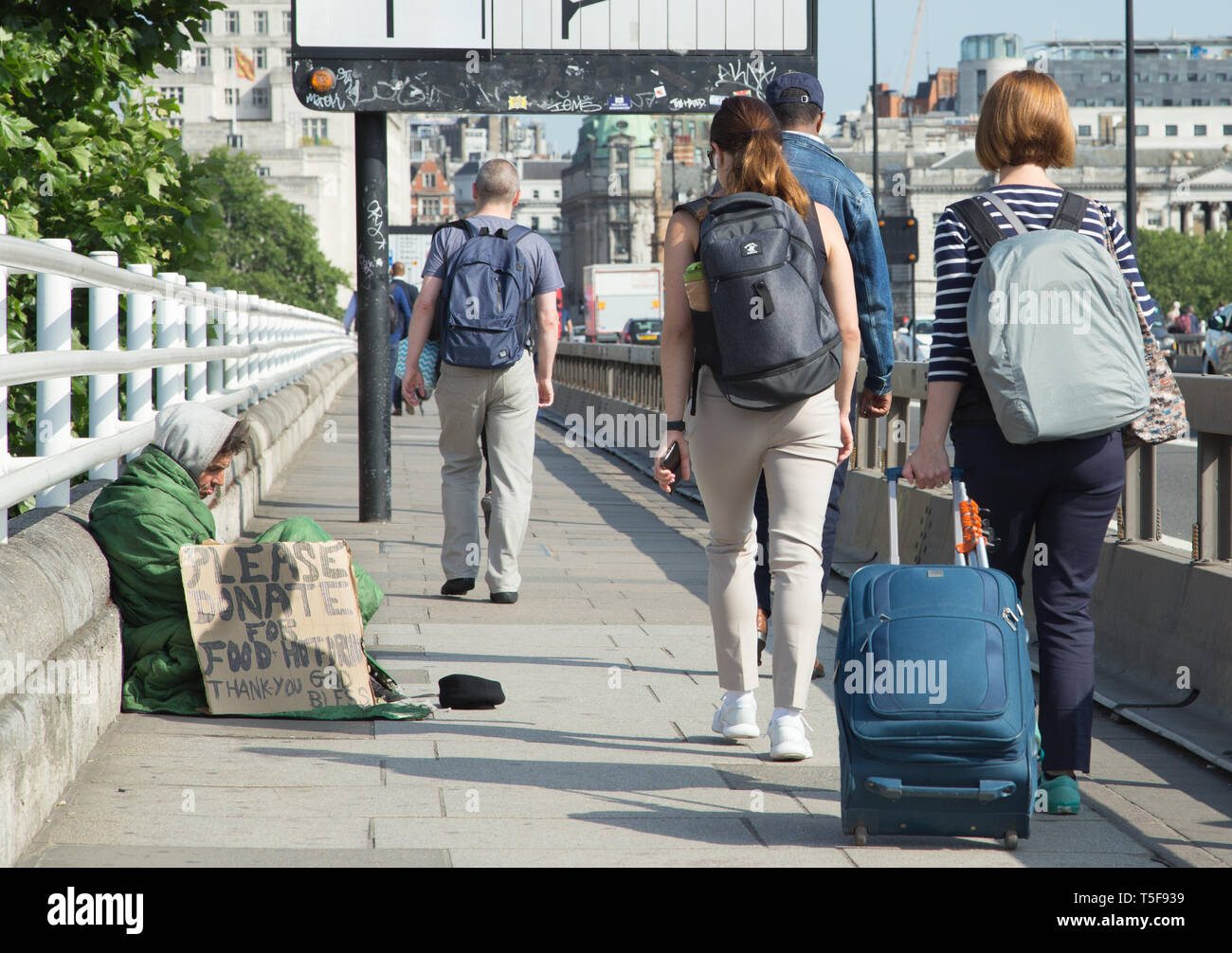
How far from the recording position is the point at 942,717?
3852mm

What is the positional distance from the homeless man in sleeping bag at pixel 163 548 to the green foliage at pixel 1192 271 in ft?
354

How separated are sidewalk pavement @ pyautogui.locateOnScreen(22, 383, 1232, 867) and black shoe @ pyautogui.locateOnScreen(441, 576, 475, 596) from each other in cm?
54

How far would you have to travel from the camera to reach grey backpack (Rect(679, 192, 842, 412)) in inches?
178

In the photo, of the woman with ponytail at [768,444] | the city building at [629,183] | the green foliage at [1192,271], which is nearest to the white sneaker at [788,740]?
the woman with ponytail at [768,444]

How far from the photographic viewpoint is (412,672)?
19.9 ft

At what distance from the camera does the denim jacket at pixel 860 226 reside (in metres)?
5.70

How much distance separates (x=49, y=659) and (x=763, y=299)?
6.54 ft

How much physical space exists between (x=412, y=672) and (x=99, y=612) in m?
1.36

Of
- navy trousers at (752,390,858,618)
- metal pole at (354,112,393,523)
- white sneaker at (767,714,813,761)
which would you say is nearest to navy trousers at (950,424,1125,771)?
white sneaker at (767,714,813,761)

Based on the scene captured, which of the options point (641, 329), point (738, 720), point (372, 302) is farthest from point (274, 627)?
point (641, 329)

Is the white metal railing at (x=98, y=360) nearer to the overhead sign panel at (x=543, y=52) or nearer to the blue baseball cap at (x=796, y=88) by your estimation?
the overhead sign panel at (x=543, y=52)

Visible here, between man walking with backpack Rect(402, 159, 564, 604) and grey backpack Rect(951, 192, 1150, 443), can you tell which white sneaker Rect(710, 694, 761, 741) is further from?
man walking with backpack Rect(402, 159, 564, 604)
